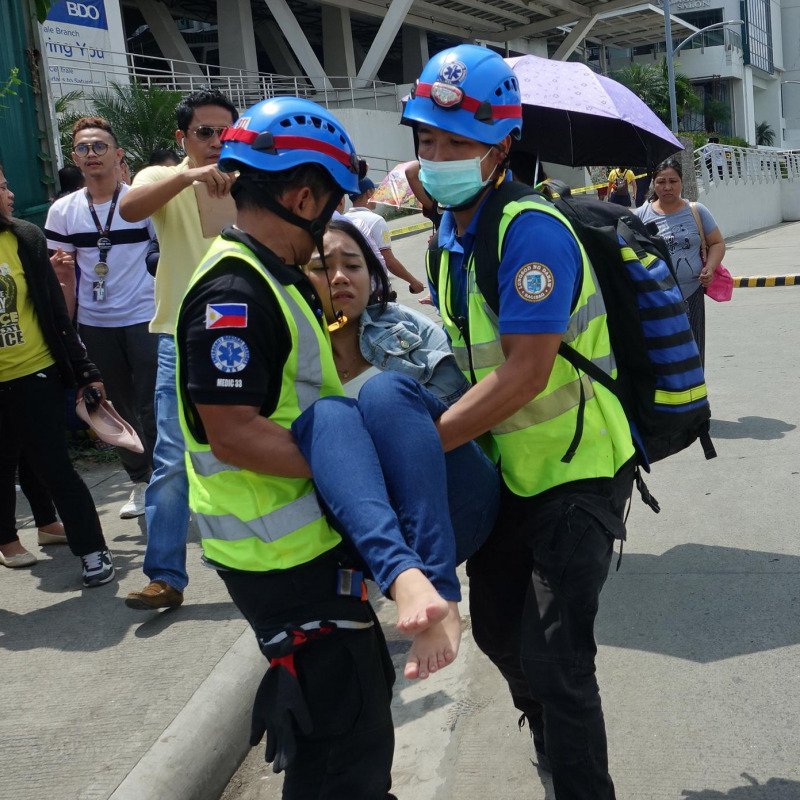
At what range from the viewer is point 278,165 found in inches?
86.0

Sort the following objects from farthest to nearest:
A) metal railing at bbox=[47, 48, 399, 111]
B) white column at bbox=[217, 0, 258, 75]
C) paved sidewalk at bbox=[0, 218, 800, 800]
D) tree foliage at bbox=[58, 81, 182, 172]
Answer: white column at bbox=[217, 0, 258, 75], metal railing at bbox=[47, 48, 399, 111], tree foliage at bbox=[58, 81, 182, 172], paved sidewalk at bbox=[0, 218, 800, 800]

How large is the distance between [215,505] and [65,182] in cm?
708

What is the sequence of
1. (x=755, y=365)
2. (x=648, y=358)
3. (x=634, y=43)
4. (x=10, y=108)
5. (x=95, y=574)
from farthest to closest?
1. (x=634, y=43)
2. (x=755, y=365)
3. (x=10, y=108)
4. (x=95, y=574)
5. (x=648, y=358)

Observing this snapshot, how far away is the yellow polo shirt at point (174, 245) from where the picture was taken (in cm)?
451

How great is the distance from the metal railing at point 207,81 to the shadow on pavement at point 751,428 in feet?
52.6

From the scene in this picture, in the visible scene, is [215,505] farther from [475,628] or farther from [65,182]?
[65,182]

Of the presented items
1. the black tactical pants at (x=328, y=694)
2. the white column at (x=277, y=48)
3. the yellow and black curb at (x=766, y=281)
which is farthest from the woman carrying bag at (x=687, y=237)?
the white column at (x=277, y=48)

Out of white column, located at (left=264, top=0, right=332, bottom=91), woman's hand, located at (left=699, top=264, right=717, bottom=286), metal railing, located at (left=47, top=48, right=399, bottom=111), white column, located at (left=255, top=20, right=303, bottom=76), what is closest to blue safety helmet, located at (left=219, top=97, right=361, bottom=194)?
woman's hand, located at (left=699, top=264, right=717, bottom=286)

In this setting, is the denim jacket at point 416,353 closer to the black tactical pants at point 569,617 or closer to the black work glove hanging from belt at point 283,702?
the black tactical pants at point 569,617

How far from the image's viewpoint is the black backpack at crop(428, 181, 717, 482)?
2.78m

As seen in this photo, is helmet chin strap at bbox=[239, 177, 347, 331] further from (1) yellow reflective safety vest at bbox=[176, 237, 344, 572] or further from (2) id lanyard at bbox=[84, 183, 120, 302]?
(2) id lanyard at bbox=[84, 183, 120, 302]

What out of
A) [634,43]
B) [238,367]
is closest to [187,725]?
[238,367]

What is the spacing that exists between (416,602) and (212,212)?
2929 mm

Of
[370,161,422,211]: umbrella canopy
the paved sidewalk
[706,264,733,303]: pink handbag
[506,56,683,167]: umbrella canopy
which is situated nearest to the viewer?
the paved sidewalk
